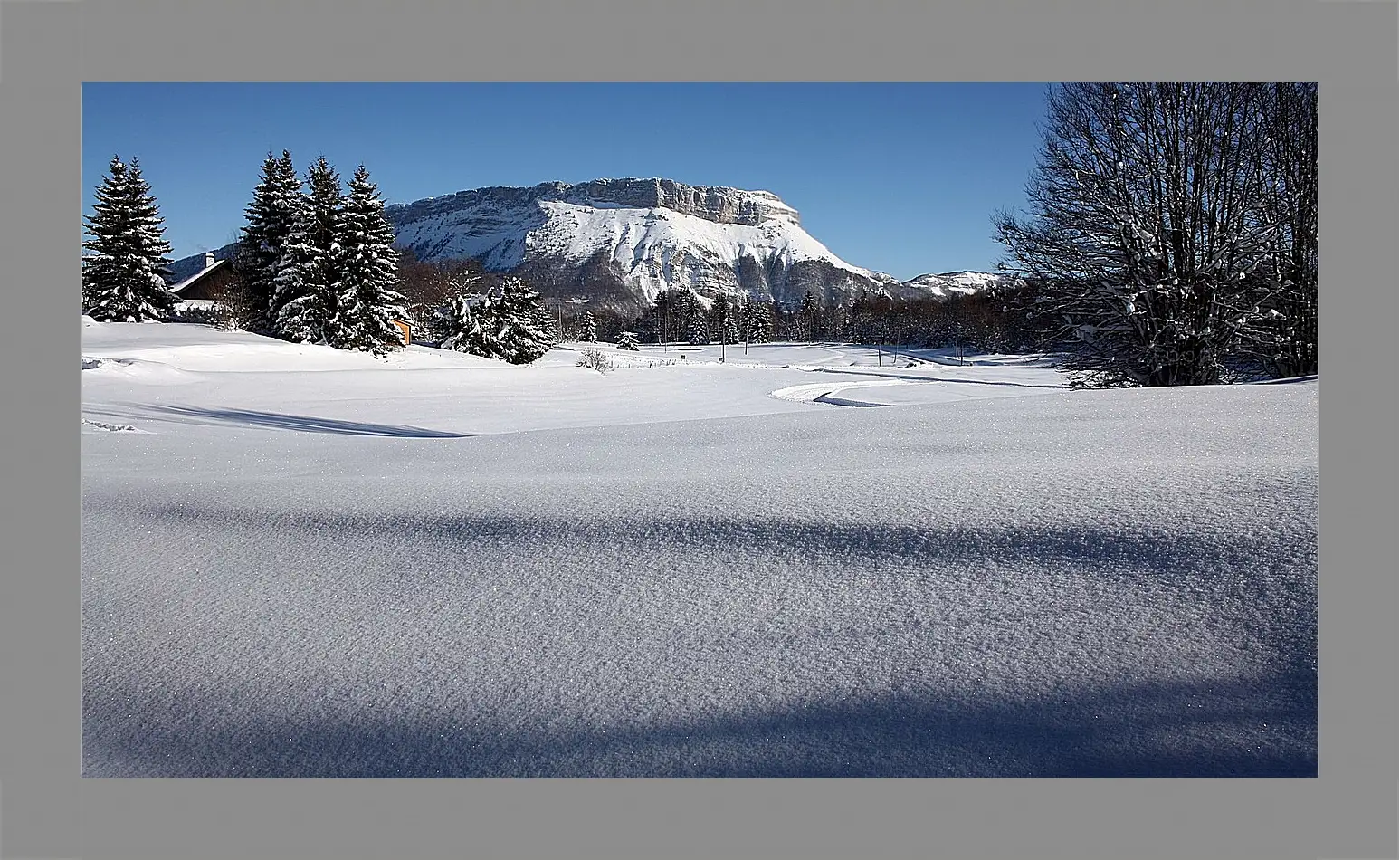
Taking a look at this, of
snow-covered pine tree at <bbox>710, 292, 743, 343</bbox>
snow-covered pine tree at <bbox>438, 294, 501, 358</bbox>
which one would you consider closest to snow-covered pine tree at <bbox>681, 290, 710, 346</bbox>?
snow-covered pine tree at <bbox>710, 292, 743, 343</bbox>

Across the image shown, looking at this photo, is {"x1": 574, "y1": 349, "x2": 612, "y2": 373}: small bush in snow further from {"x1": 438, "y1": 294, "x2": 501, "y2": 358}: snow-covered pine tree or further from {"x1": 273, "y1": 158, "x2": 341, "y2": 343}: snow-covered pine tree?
{"x1": 438, "y1": 294, "x2": 501, "y2": 358}: snow-covered pine tree

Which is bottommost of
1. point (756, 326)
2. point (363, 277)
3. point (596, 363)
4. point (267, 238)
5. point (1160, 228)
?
point (596, 363)

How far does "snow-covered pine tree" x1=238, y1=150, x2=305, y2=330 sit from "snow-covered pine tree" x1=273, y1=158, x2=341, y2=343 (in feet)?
1.22

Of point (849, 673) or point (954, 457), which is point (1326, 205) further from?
point (849, 673)

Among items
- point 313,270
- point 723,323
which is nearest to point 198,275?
point 313,270

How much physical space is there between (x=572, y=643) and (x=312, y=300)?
89.4 ft

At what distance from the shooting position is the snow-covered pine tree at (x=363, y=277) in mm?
26234

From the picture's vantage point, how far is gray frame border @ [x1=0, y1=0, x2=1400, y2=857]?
6.38ft

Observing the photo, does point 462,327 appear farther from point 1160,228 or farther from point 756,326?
point 756,326

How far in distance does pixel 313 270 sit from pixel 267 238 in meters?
3.61

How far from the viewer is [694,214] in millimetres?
145000
